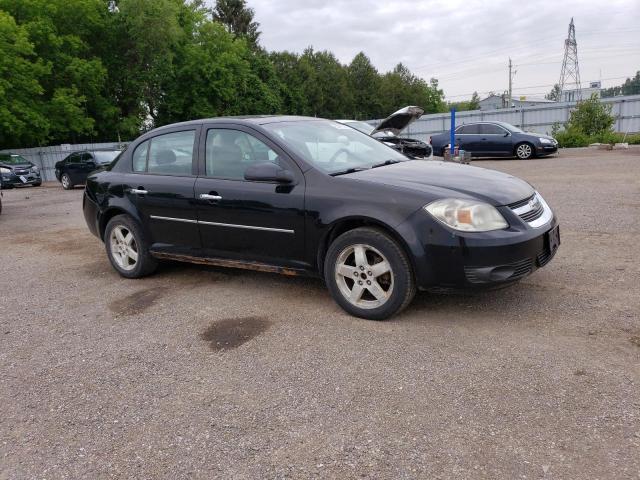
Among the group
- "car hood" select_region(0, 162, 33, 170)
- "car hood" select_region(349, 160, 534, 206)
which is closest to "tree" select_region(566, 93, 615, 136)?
"car hood" select_region(349, 160, 534, 206)

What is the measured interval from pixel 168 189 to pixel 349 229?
1970 mm

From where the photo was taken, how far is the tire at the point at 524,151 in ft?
62.7

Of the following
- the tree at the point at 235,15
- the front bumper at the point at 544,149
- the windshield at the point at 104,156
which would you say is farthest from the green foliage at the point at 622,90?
the windshield at the point at 104,156

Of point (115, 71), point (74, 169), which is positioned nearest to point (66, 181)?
point (74, 169)

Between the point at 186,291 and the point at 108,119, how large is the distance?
113 ft

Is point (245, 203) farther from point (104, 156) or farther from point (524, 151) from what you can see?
point (524, 151)

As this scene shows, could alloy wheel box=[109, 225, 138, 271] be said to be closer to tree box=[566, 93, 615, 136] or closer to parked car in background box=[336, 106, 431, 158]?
parked car in background box=[336, 106, 431, 158]

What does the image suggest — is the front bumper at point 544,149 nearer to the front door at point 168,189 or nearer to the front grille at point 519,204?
the front grille at point 519,204

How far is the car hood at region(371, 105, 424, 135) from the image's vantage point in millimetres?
14711

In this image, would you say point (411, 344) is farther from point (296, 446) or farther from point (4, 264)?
point (4, 264)

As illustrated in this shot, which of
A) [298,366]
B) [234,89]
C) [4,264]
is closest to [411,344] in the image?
[298,366]

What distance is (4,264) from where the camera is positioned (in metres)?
7.18

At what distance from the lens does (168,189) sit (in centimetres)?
528

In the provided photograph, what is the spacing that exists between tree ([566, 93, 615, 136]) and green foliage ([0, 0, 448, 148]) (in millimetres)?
25673
